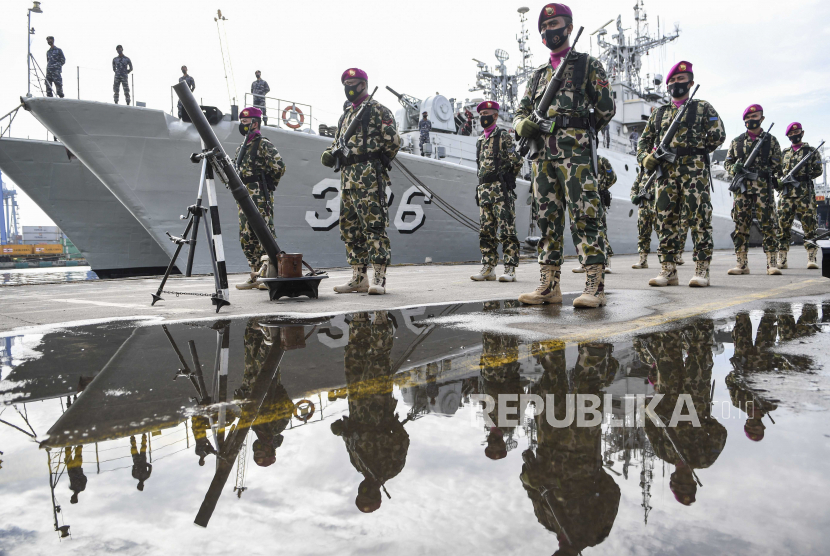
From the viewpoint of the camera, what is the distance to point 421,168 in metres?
11.5

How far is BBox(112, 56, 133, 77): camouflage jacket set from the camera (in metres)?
9.20

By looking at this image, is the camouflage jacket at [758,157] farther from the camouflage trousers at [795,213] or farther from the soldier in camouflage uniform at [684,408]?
the soldier in camouflage uniform at [684,408]

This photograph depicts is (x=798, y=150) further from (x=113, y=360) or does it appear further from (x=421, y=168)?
(x=113, y=360)

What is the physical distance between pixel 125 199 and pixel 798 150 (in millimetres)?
10515

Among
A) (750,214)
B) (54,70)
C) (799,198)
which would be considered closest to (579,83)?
(750,214)

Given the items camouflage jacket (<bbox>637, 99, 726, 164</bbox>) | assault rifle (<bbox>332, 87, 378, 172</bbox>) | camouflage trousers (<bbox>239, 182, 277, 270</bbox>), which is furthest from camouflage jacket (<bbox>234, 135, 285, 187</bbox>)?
camouflage jacket (<bbox>637, 99, 726, 164</bbox>)

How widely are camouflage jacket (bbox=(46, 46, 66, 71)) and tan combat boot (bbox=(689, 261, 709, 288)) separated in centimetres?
1005

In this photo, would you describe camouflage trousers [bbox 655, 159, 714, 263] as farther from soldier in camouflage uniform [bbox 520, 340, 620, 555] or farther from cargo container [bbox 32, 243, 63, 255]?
cargo container [bbox 32, 243, 63, 255]

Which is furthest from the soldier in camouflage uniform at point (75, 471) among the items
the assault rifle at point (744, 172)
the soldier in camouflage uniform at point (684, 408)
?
the assault rifle at point (744, 172)

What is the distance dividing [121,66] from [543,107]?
8.39m

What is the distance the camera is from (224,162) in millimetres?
3775

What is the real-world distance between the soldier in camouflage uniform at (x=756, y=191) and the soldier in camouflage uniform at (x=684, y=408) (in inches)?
200

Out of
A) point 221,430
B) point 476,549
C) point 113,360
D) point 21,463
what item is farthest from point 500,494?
point 113,360

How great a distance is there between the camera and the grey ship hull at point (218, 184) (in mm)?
8938
